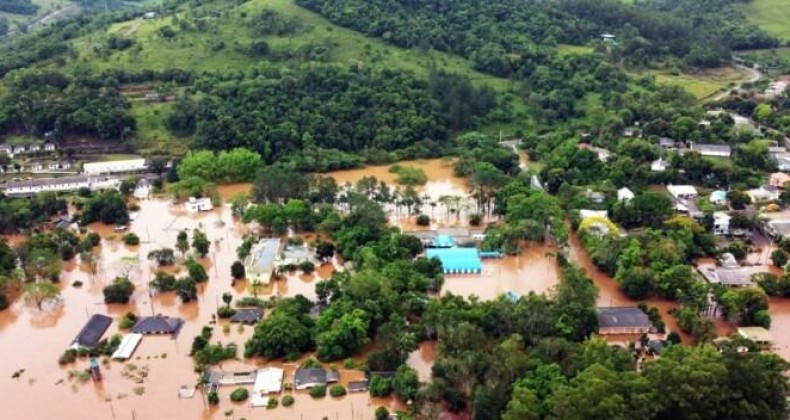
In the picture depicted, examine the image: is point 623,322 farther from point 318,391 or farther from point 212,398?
point 212,398

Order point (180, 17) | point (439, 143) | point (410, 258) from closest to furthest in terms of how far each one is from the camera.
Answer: point (410, 258) < point (439, 143) < point (180, 17)

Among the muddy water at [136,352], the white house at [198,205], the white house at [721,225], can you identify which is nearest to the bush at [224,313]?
the muddy water at [136,352]

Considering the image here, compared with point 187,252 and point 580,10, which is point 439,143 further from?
point 580,10

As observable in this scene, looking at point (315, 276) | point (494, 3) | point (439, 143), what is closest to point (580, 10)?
point (494, 3)

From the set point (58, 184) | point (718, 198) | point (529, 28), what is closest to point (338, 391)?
point (718, 198)

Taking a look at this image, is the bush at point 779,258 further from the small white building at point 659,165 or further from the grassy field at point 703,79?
the grassy field at point 703,79

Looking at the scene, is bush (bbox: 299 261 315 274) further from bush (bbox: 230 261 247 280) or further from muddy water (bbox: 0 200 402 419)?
bush (bbox: 230 261 247 280)
